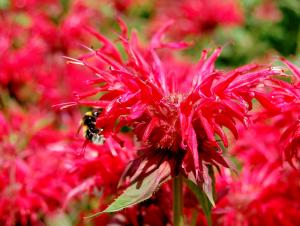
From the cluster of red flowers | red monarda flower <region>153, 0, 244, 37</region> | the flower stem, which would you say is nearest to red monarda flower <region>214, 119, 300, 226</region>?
the cluster of red flowers

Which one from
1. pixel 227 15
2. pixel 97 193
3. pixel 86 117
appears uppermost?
pixel 86 117

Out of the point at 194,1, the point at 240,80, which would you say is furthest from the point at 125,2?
the point at 240,80

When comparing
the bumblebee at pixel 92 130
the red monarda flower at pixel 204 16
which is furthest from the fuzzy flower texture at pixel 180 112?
the red monarda flower at pixel 204 16

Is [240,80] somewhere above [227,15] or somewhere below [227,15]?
above

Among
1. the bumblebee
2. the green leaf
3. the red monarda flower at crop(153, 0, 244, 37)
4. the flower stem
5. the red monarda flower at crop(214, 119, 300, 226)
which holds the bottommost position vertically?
the red monarda flower at crop(153, 0, 244, 37)

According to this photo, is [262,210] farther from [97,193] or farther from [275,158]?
[97,193]

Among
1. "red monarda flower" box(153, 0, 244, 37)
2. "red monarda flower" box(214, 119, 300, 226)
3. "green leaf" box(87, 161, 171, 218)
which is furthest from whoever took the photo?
"red monarda flower" box(153, 0, 244, 37)

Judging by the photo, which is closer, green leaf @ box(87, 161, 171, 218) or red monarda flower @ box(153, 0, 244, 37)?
green leaf @ box(87, 161, 171, 218)

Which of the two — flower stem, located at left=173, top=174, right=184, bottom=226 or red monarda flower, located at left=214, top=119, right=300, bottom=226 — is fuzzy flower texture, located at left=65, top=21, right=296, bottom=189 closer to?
flower stem, located at left=173, top=174, right=184, bottom=226
